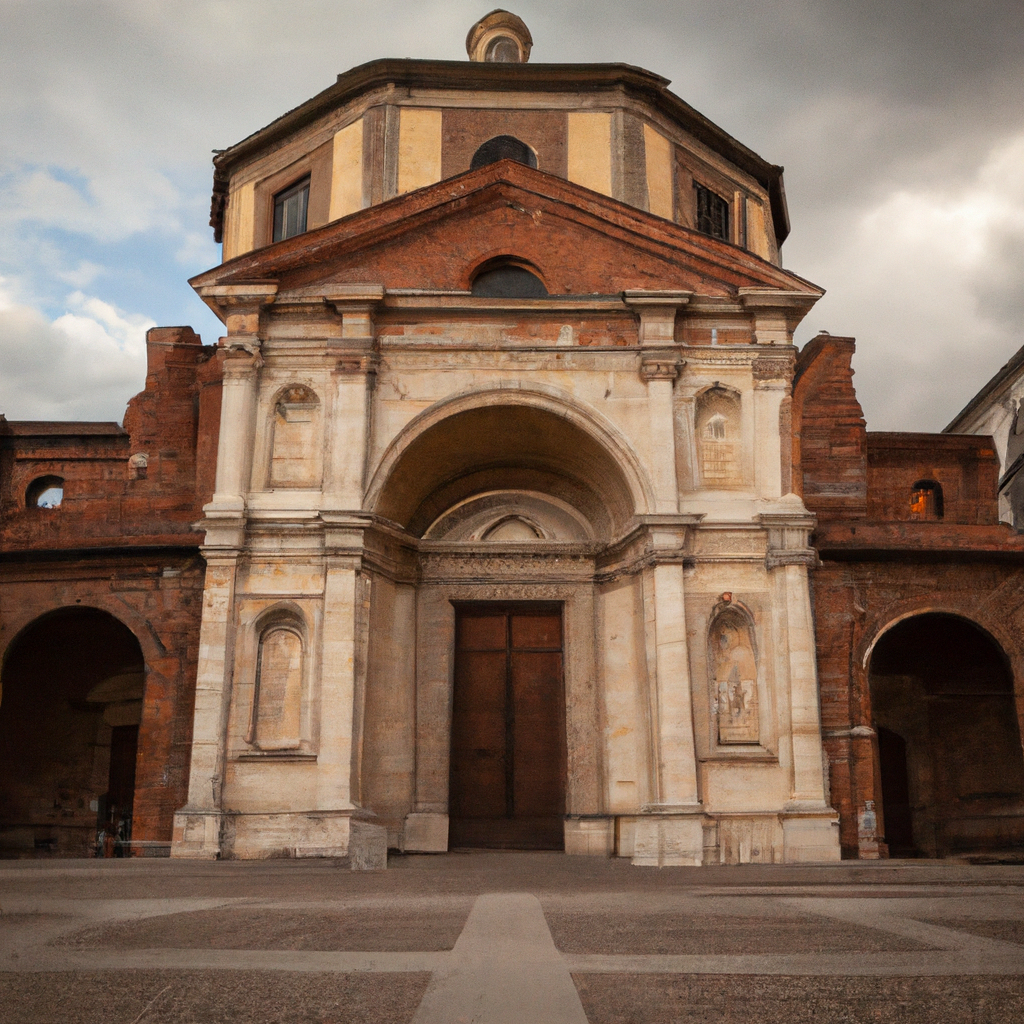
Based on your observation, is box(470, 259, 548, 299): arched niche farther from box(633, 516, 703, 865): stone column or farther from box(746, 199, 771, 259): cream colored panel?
box(746, 199, 771, 259): cream colored panel

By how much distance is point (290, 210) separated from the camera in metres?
20.8

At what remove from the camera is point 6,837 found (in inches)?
686

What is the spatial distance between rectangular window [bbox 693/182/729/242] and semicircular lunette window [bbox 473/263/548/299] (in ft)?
19.9

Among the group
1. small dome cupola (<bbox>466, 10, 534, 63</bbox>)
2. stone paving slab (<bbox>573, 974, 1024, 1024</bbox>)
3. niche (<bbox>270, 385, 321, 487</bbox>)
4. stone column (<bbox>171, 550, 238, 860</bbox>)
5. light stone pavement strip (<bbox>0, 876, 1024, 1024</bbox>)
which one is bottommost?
stone paving slab (<bbox>573, 974, 1024, 1024</bbox>)

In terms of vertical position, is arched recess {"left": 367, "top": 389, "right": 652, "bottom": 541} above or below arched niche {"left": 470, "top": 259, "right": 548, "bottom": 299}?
below

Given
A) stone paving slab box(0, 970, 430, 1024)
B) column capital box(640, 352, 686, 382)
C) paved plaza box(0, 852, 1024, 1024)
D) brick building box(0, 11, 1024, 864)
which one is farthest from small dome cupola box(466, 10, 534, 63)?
stone paving slab box(0, 970, 430, 1024)

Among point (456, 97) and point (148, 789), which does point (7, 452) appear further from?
point (456, 97)

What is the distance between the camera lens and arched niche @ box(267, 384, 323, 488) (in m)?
14.6

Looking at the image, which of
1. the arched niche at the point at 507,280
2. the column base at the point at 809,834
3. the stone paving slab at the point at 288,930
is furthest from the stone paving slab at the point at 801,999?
the arched niche at the point at 507,280

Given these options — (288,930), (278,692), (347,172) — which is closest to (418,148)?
(347,172)

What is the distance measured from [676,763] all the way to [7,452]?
11.7m

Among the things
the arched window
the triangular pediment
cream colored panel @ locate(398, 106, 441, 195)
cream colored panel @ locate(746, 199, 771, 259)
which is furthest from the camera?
cream colored panel @ locate(746, 199, 771, 259)

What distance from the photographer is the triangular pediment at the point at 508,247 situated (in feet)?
50.1

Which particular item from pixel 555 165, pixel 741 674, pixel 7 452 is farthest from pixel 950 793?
pixel 7 452
